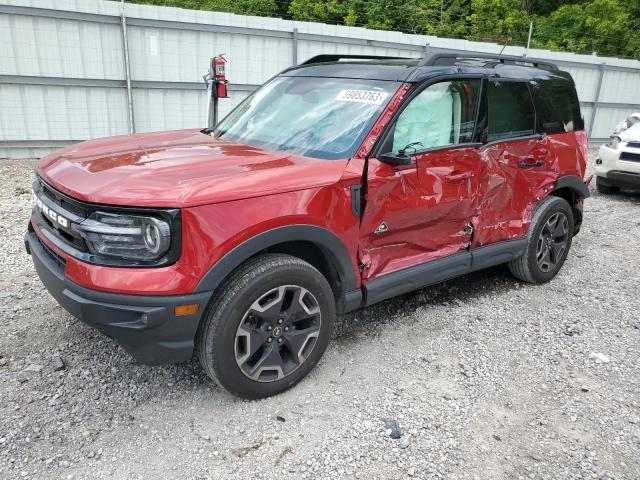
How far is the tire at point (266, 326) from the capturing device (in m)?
2.64

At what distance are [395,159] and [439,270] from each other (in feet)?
3.23

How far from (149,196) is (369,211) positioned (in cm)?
129

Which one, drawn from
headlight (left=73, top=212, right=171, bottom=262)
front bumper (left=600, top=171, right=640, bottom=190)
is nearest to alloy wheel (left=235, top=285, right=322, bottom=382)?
headlight (left=73, top=212, right=171, bottom=262)

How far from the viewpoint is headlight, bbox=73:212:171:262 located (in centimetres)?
241

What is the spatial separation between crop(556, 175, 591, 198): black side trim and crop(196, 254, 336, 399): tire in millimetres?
2716

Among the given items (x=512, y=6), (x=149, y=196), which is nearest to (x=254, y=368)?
(x=149, y=196)

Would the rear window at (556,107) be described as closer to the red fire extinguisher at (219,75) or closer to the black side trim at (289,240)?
the black side trim at (289,240)

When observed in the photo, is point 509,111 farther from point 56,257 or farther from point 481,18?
point 481,18

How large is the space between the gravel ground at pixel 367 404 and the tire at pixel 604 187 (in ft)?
16.2

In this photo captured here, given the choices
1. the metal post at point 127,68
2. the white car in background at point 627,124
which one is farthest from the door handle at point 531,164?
the metal post at point 127,68

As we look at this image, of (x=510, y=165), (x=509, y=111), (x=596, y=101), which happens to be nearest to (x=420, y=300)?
(x=510, y=165)

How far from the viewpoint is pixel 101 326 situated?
2.48 m

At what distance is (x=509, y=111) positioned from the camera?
161 inches

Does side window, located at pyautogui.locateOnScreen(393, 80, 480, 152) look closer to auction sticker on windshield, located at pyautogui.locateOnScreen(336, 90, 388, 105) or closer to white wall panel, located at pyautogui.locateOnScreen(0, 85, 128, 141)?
auction sticker on windshield, located at pyautogui.locateOnScreen(336, 90, 388, 105)
